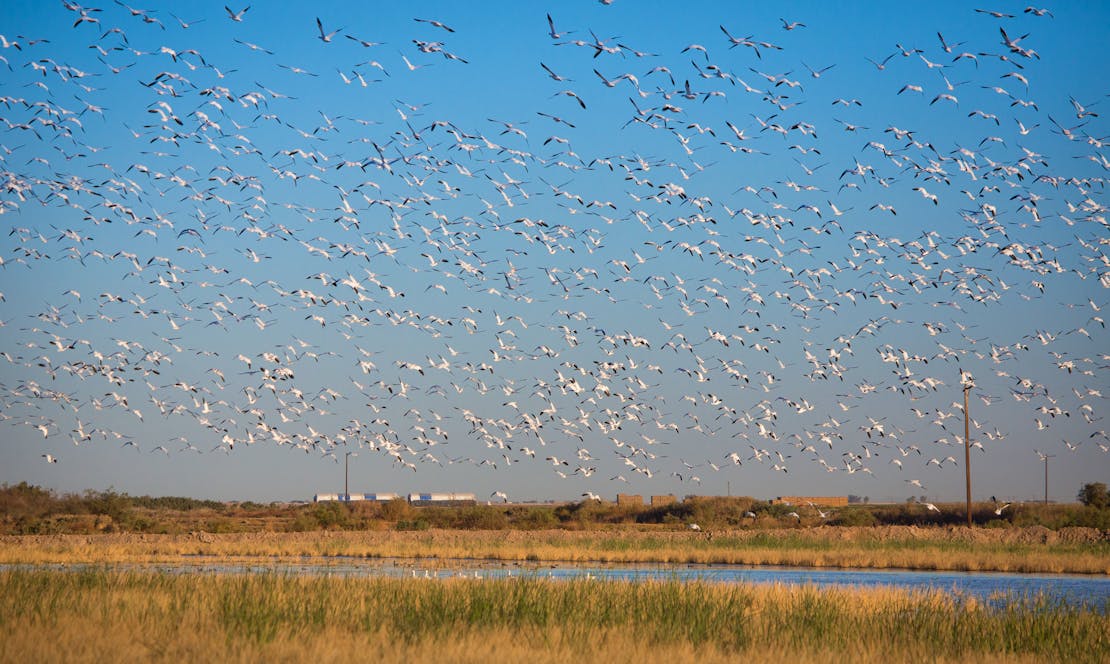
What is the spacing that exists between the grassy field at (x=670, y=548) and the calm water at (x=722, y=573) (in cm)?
293

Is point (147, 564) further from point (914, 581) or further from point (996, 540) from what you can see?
point (996, 540)

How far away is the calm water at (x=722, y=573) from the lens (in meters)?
37.7

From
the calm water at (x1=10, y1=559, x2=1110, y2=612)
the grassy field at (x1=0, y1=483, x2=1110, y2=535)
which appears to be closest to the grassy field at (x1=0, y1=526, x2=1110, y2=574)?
the calm water at (x1=10, y1=559, x2=1110, y2=612)

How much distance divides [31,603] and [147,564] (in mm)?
23369

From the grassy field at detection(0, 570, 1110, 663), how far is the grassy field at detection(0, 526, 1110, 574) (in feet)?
74.5

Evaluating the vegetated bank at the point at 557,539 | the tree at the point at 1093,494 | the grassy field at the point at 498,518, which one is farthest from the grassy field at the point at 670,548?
the tree at the point at 1093,494

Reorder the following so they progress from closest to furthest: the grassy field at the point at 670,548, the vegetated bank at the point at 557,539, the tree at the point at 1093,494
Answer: the grassy field at the point at 670,548 → the vegetated bank at the point at 557,539 → the tree at the point at 1093,494

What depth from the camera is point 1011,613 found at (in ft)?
78.7

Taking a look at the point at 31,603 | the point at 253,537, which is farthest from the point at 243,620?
the point at 253,537

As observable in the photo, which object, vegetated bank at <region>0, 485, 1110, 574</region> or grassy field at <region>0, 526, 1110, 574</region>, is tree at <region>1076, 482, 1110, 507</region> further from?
grassy field at <region>0, 526, 1110, 574</region>

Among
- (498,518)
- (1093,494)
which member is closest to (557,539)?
(498,518)

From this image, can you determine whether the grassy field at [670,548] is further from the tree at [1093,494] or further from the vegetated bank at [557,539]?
the tree at [1093,494]

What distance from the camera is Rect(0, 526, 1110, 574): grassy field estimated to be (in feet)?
161

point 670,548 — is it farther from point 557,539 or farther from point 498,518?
point 498,518
